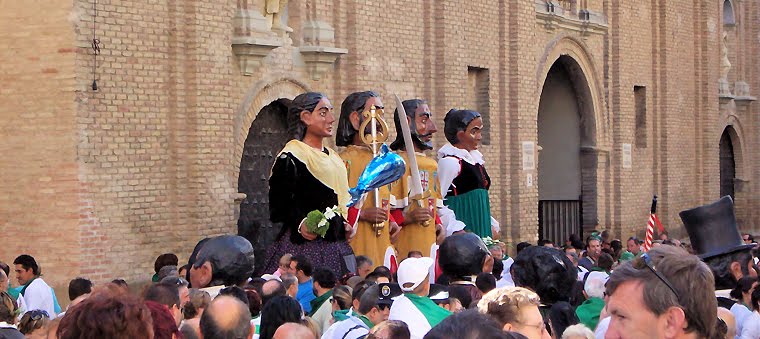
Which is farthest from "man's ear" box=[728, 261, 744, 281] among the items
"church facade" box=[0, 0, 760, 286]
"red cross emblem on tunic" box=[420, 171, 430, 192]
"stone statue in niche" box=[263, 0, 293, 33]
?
"stone statue in niche" box=[263, 0, 293, 33]

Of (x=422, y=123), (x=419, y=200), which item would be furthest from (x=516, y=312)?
(x=422, y=123)

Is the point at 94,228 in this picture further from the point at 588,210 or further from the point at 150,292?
the point at 588,210

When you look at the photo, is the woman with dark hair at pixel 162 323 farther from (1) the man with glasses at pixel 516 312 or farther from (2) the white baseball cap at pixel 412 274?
(2) the white baseball cap at pixel 412 274

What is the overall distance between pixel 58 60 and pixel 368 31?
20.7 ft

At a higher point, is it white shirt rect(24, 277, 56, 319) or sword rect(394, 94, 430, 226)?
sword rect(394, 94, 430, 226)

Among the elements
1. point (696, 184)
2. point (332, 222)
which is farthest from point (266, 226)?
point (696, 184)

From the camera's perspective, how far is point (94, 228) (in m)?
14.7

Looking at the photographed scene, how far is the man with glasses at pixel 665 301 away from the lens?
4996 millimetres

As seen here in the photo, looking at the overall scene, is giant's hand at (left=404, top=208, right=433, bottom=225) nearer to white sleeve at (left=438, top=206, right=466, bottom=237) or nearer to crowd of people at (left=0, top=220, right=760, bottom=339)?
white sleeve at (left=438, top=206, right=466, bottom=237)

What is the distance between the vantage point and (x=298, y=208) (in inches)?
477

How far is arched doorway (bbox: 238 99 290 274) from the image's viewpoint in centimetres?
1777

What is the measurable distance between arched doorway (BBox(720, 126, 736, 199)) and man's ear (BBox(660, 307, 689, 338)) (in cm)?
3156

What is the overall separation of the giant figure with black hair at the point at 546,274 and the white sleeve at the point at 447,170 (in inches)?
248

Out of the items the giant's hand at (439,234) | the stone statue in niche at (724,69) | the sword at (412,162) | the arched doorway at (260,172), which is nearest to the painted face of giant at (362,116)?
the sword at (412,162)
